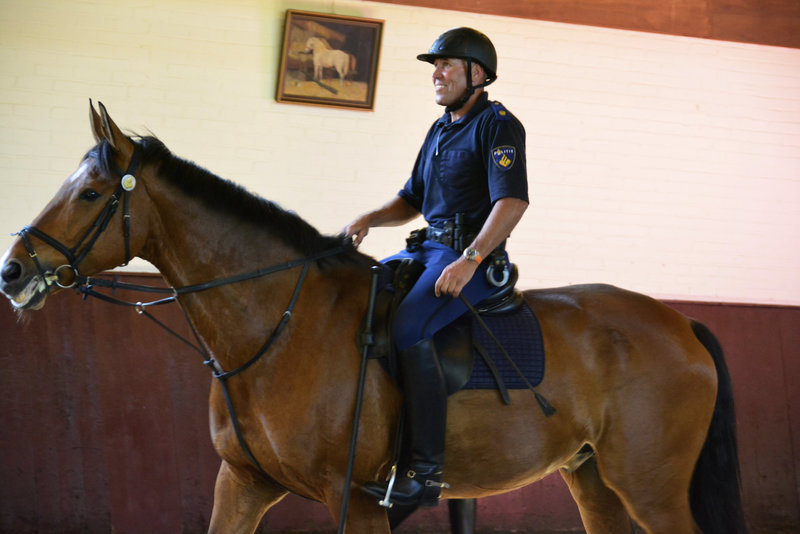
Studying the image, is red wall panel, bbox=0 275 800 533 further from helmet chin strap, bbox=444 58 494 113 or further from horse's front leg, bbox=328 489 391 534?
helmet chin strap, bbox=444 58 494 113

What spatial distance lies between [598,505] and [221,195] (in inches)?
84.8

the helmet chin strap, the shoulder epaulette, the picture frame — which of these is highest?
the picture frame

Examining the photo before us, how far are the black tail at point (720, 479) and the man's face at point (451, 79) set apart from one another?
1.75 metres

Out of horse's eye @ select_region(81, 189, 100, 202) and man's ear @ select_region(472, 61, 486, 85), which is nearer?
horse's eye @ select_region(81, 189, 100, 202)

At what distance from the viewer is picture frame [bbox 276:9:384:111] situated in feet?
18.8

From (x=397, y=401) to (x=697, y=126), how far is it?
15.3ft

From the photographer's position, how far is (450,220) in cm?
328

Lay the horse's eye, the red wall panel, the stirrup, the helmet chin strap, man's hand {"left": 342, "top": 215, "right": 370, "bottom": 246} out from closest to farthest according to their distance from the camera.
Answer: the horse's eye, the stirrup, the helmet chin strap, man's hand {"left": 342, "top": 215, "right": 370, "bottom": 246}, the red wall panel

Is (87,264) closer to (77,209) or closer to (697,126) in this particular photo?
(77,209)

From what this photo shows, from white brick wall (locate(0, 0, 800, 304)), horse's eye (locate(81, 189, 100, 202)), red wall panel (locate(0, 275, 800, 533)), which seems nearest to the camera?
horse's eye (locate(81, 189, 100, 202))

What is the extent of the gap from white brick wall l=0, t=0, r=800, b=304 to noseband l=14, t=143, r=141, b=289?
2923mm

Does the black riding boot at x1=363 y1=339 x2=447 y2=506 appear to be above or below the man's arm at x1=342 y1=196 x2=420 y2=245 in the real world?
below

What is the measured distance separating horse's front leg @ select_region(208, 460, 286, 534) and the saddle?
68cm

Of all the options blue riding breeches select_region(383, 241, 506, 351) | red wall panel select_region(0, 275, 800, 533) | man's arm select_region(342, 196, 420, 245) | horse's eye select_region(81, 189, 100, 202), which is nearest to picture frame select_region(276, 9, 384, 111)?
red wall panel select_region(0, 275, 800, 533)
